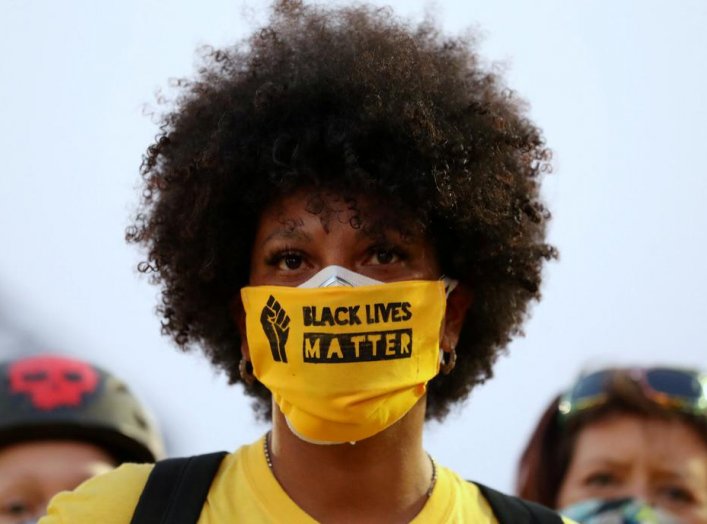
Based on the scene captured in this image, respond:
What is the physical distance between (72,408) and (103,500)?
9.41 feet

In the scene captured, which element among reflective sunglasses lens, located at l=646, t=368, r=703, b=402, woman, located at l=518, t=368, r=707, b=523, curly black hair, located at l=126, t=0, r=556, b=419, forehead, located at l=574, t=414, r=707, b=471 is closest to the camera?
curly black hair, located at l=126, t=0, r=556, b=419

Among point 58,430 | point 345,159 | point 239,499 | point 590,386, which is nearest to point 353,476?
point 239,499

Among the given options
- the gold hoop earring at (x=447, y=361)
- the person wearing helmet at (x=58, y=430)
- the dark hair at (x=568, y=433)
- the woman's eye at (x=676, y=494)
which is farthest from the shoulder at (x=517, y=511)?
the person wearing helmet at (x=58, y=430)

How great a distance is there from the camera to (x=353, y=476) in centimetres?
483

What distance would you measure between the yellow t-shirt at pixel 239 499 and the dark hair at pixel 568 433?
2464 millimetres

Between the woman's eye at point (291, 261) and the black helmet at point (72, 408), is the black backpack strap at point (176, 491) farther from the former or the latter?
the black helmet at point (72, 408)

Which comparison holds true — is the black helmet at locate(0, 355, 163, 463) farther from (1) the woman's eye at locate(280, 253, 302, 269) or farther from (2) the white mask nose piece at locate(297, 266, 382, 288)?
(2) the white mask nose piece at locate(297, 266, 382, 288)

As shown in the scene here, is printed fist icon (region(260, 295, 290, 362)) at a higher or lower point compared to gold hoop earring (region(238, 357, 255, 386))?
higher

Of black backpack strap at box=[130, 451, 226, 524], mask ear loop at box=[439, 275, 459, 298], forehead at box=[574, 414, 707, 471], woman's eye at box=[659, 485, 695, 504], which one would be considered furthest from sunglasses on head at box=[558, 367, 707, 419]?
black backpack strap at box=[130, 451, 226, 524]

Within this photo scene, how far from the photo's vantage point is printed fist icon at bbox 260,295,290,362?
4789mm

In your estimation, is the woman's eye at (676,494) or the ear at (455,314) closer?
the ear at (455,314)

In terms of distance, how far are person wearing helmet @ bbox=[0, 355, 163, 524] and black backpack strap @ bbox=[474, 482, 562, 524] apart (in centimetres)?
265

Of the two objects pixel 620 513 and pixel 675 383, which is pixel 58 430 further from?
pixel 675 383

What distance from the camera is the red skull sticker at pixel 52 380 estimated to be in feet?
24.1
